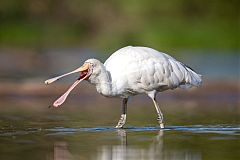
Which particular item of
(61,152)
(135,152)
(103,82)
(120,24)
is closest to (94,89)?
(103,82)

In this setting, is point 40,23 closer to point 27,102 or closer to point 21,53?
point 21,53

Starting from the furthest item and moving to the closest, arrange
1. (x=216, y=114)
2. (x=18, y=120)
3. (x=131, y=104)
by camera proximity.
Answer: (x=131, y=104), (x=216, y=114), (x=18, y=120)

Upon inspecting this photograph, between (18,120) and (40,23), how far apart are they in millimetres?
23106

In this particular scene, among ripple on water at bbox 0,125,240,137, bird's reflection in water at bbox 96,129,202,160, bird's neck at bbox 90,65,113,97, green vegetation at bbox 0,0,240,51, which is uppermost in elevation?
green vegetation at bbox 0,0,240,51

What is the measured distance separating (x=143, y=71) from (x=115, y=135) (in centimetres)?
122

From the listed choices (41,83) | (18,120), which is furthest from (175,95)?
(18,120)

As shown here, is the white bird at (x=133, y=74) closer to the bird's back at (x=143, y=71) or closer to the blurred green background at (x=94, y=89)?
the bird's back at (x=143, y=71)

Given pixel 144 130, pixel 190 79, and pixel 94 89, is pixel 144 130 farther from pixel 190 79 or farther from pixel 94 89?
pixel 94 89

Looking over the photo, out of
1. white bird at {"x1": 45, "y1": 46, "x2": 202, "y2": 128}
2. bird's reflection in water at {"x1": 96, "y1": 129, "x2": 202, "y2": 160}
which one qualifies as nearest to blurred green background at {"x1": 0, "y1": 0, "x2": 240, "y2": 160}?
bird's reflection in water at {"x1": 96, "y1": 129, "x2": 202, "y2": 160}

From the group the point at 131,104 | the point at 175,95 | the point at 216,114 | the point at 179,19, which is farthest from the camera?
the point at 179,19

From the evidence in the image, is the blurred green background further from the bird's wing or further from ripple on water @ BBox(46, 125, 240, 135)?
the bird's wing

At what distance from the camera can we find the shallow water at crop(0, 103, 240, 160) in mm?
11336

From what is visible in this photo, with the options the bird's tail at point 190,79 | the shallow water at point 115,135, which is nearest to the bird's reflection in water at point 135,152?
the shallow water at point 115,135

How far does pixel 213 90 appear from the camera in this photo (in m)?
21.5
